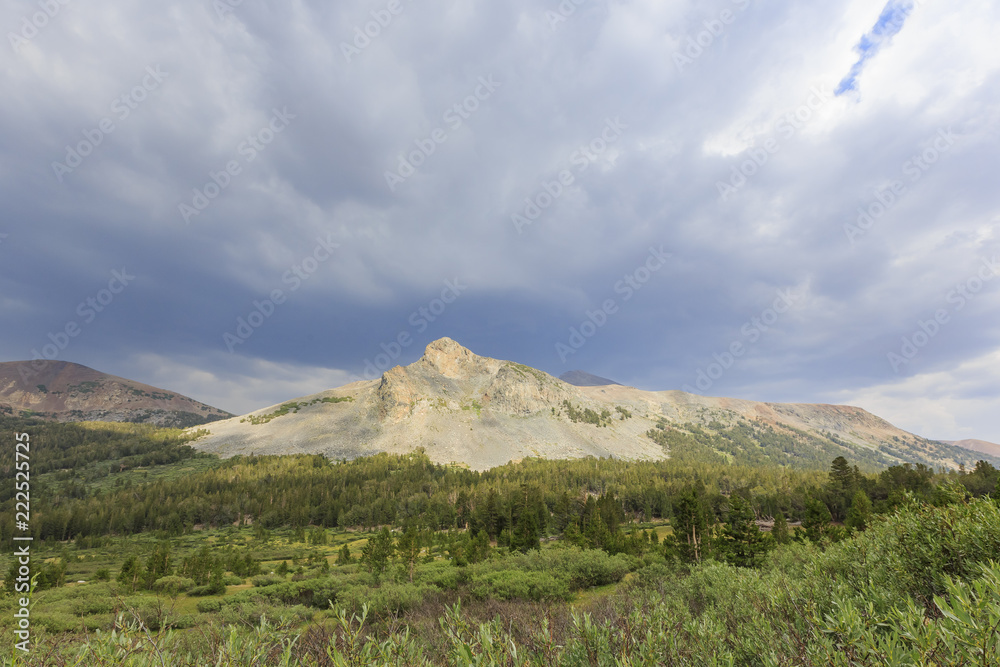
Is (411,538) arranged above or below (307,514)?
above

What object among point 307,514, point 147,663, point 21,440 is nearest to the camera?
point 147,663

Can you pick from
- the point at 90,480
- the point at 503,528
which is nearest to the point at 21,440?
the point at 503,528

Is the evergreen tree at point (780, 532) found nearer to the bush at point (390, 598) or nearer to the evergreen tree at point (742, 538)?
the evergreen tree at point (742, 538)

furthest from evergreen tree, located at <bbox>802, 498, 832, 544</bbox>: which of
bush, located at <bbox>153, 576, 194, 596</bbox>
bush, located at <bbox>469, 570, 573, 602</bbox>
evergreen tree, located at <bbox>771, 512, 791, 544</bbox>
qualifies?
bush, located at <bbox>153, 576, 194, 596</bbox>

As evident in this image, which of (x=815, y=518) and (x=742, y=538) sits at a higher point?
(x=815, y=518)

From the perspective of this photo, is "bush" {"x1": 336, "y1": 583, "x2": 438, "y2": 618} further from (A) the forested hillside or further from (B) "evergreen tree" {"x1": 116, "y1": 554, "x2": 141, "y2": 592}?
(B) "evergreen tree" {"x1": 116, "y1": 554, "x2": 141, "y2": 592}

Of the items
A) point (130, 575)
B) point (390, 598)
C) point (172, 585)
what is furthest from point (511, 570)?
point (130, 575)

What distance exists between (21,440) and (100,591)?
38.2 meters

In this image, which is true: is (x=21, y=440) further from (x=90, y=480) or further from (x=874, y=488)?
(x=90, y=480)

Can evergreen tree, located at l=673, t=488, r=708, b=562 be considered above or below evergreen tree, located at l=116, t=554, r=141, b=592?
above

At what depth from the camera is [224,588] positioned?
5009cm

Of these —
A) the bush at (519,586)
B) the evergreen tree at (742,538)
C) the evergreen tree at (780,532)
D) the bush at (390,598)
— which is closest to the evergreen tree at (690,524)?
the evergreen tree at (742,538)

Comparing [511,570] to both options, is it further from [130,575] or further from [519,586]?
[130,575]

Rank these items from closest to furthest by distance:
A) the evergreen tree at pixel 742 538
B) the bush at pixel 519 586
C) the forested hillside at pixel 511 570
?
1. the forested hillside at pixel 511 570
2. the bush at pixel 519 586
3. the evergreen tree at pixel 742 538
